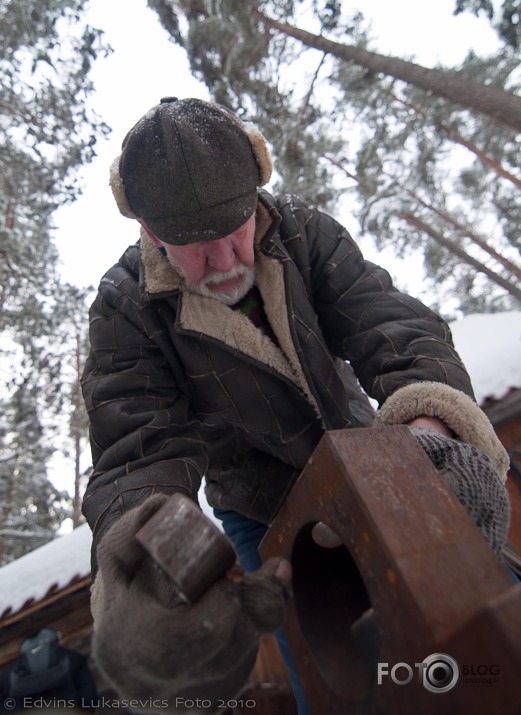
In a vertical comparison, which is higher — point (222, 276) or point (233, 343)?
point (222, 276)

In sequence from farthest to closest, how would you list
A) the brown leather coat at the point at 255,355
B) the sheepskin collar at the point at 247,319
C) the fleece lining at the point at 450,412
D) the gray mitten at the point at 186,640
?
the sheepskin collar at the point at 247,319 → the brown leather coat at the point at 255,355 → the fleece lining at the point at 450,412 → the gray mitten at the point at 186,640

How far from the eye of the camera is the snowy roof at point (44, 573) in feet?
13.4

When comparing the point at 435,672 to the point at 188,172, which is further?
the point at 188,172

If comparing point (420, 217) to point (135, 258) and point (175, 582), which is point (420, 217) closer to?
point (135, 258)

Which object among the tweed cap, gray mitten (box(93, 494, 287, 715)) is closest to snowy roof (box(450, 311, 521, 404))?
the tweed cap

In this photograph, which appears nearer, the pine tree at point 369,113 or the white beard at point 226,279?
the white beard at point 226,279

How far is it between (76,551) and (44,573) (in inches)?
13.9

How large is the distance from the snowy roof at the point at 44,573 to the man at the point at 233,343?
10.0 feet

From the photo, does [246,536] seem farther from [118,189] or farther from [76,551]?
[76,551]

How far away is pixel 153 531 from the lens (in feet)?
2.61

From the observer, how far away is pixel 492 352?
4.93m

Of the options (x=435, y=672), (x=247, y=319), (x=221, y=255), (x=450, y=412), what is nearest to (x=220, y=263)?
(x=221, y=255)

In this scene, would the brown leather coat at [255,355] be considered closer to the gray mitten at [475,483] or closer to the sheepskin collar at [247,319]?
the sheepskin collar at [247,319]

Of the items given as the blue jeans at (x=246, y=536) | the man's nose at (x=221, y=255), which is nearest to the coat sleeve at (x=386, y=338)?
the man's nose at (x=221, y=255)
